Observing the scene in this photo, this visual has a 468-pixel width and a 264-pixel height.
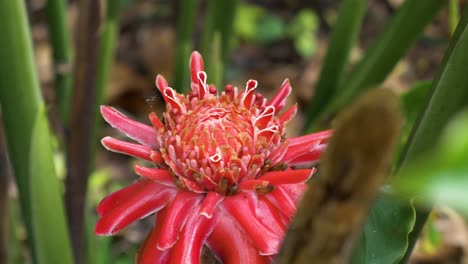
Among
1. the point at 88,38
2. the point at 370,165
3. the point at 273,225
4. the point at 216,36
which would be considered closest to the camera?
the point at 370,165

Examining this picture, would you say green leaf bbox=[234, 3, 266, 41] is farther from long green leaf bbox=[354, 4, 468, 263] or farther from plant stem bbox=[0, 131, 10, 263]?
long green leaf bbox=[354, 4, 468, 263]

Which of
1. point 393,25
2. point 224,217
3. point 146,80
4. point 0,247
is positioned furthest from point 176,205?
point 146,80

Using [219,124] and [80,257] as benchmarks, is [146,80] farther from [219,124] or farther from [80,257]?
[219,124]

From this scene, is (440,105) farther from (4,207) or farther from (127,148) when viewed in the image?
(4,207)

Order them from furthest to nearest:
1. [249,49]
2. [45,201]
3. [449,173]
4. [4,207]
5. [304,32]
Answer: [249,49], [304,32], [4,207], [45,201], [449,173]

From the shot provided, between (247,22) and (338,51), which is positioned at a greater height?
(338,51)

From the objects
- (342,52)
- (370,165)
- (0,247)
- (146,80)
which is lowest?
(146,80)

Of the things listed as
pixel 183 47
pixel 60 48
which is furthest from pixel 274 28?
pixel 60 48
